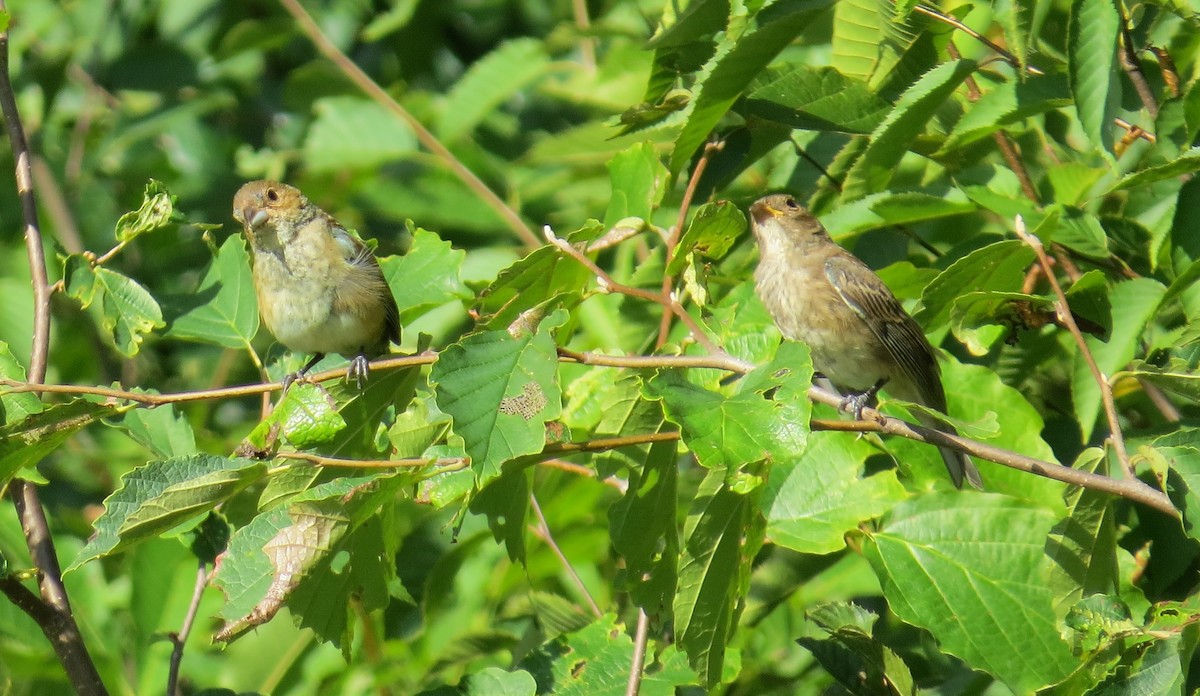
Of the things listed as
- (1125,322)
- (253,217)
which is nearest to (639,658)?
(1125,322)

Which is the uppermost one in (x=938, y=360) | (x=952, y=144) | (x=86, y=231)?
(x=952, y=144)

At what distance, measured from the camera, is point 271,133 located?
8.62m

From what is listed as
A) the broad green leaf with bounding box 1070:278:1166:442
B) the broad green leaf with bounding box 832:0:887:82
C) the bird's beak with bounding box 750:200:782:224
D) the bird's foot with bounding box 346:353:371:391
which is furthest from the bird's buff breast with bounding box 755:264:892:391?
the bird's foot with bounding box 346:353:371:391

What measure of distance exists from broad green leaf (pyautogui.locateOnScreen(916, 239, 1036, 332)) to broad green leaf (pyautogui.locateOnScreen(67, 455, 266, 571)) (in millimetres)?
1592

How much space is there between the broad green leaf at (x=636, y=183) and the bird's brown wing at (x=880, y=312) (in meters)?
1.31

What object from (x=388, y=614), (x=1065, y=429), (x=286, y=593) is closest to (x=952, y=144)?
(x=1065, y=429)

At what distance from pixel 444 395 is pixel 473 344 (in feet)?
0.52

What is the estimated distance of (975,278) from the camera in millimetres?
3047

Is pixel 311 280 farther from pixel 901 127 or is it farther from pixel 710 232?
pixel 901 127

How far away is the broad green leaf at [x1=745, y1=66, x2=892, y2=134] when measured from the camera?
3.49 meters

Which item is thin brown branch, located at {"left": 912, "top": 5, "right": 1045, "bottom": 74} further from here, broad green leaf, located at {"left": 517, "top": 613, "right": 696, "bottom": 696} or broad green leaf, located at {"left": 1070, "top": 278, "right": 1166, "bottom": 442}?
broad green leaf, located at {"left": 517, "top": 613, "right": 696, "bottom": 696}

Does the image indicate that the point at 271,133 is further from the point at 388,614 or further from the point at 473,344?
the point at 473,344

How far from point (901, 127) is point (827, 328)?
1486 millimetres

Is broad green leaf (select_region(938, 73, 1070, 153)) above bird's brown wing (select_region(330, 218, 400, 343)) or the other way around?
above
